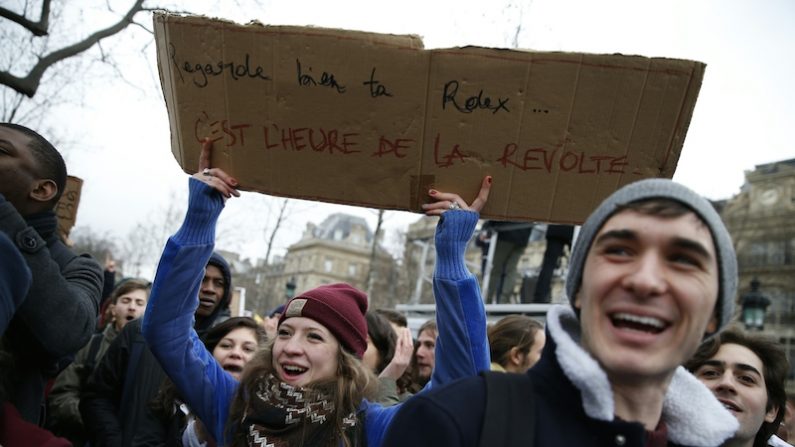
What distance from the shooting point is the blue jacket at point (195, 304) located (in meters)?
2.22

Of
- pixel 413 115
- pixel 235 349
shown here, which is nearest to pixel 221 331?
pixel 235 349

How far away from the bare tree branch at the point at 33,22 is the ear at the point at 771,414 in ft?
31.5

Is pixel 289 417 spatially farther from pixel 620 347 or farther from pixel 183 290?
pixel 620 347

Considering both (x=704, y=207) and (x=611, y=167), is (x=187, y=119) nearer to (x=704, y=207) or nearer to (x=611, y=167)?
(x=611, y=167)

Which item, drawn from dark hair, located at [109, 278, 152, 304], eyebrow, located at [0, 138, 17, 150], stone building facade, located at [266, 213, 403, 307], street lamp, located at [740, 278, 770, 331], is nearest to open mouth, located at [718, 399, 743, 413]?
eyebrow, located at [0, 138, 17, 150]

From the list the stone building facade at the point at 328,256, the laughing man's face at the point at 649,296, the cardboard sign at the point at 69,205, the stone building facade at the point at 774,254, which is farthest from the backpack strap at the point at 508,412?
the stone building facade at the point at 328,256

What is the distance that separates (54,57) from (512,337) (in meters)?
8.96

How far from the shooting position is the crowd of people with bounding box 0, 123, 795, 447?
54.1 inches

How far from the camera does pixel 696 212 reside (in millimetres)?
1456

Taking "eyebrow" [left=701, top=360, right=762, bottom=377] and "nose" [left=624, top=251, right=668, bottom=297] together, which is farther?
"eyebrow" [left=701, top=360, right=762, bottom=377]

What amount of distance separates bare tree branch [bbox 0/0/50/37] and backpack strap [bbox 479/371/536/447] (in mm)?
9534

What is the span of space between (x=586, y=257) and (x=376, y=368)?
8.98 ft

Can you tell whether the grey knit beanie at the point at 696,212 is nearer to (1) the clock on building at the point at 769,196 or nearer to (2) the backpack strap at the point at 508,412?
(2) the backpack strap at the point at 508,412

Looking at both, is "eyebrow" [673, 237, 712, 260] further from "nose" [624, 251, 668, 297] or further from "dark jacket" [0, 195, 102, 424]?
"dark jacket" [0, 195, 102, 424]
